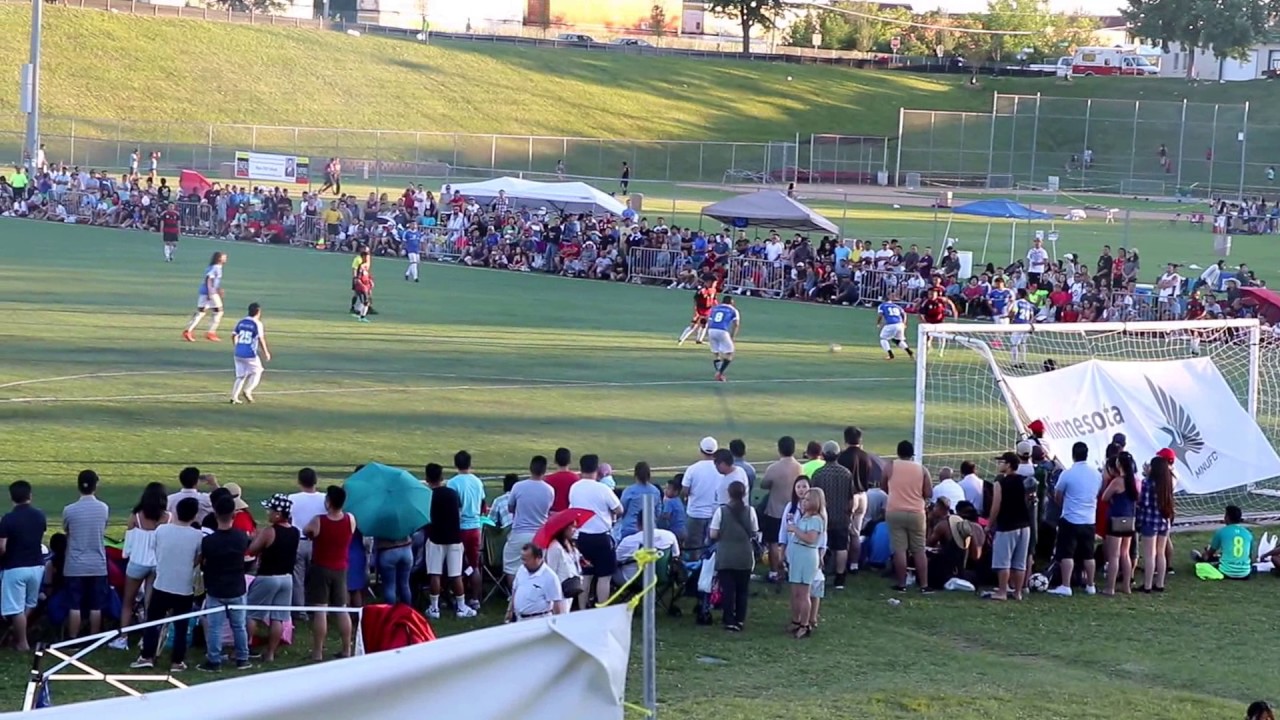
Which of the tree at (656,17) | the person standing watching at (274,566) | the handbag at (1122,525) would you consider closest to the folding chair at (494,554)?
the person standing watching at (274,566)

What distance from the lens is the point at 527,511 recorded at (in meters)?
13.3

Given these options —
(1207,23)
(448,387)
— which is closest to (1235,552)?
(448,387)

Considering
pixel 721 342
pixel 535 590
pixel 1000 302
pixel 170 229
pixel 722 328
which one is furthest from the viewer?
pixel 170 229

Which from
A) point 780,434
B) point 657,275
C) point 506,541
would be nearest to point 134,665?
point 506,541

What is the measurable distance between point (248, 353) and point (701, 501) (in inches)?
362

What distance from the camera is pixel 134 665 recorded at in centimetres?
1170

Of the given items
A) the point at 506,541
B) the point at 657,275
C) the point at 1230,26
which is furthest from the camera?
the point at 1230,26

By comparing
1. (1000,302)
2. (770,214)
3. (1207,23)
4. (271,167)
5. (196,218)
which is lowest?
(1000,302)

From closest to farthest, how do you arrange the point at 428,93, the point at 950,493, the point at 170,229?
the point at 950,493 < the point at 170,229 < the point at 428,93

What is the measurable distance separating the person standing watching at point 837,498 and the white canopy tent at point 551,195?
30831 millimetres

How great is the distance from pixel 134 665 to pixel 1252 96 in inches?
3379

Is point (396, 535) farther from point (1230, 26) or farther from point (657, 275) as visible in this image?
point (1230, 26)

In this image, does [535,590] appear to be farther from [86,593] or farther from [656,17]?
[656,17]

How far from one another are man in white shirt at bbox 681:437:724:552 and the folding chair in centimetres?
167
